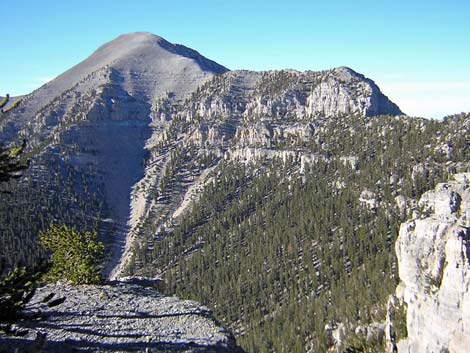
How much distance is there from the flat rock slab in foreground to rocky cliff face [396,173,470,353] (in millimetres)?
44706

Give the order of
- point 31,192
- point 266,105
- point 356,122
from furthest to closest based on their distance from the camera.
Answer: point 266,105
point 356,122
point 31,192

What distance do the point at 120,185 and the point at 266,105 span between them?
8067 centimetres

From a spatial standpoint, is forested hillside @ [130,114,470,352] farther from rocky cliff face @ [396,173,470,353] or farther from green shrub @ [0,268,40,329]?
green shrub @ [0,268,40,329]

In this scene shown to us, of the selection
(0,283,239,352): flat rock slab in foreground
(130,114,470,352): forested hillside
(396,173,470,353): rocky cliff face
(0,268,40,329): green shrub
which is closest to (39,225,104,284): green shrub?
(0,283,239,352): flat rock slab in foreground

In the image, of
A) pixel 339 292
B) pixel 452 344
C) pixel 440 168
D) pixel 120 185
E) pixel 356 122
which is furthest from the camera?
pixel 120 185

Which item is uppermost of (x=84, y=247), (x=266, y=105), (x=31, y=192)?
(x=266, y=105)

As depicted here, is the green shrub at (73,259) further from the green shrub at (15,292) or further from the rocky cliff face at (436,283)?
the rocky cliff face at (436,283)

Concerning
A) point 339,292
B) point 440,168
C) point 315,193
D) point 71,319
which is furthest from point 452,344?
point 315,193

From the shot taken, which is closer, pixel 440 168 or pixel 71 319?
pixel 71 319

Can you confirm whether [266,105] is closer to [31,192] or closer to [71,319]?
[31,192]

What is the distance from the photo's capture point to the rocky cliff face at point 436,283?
57.4 meters

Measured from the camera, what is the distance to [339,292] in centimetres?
8256

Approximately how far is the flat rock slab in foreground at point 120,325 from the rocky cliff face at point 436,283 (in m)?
44.7

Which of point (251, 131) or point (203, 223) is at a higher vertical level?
point (251, 131)
